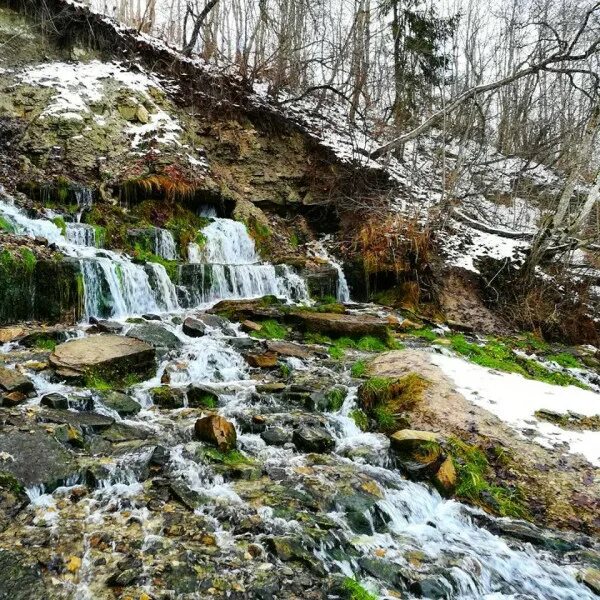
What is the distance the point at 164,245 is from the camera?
32.0 ft

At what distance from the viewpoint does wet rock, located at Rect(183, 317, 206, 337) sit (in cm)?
689

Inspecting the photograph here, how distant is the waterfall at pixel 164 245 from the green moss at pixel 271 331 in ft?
10.0

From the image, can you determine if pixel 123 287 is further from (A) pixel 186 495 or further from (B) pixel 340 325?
Answer: (A) pixel 186 495

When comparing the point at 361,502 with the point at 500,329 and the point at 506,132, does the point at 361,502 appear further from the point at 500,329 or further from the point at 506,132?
the point at 506,132

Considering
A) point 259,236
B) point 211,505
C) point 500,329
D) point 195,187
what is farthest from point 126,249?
point 500,329

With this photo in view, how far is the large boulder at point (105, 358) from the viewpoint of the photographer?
4997 millimetres

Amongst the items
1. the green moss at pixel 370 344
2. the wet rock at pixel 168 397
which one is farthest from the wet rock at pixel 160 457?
the green moss at pixel 370 344

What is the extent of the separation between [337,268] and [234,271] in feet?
9.71

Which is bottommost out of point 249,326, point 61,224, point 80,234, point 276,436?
point 276,436

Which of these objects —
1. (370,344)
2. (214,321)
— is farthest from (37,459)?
(370,344)

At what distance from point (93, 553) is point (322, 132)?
13998 millimetres

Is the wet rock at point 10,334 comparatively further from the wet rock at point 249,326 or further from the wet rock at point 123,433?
the wet rock at point 249,326

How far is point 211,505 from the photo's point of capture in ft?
10.6

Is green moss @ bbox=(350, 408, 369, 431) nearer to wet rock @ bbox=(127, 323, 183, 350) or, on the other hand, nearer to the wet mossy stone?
wet rock @ bbox=(127, 323, 183, 350)
